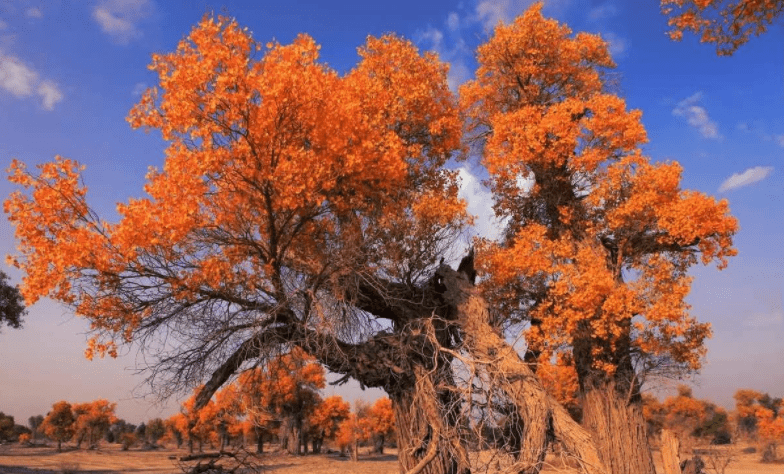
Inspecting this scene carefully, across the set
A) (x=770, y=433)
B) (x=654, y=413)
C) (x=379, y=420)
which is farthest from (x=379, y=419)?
(x=770, y=433)

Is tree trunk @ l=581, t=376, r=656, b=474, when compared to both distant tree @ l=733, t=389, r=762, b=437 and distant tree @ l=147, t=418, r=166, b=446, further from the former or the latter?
distant tree @ l=147, t=418, r=166, b=446

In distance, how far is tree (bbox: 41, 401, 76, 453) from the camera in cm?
6322

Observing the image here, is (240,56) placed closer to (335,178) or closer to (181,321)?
(335,178)

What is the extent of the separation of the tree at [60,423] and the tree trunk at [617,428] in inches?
2588

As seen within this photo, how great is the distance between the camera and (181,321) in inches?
425

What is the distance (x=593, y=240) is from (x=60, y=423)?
222 feet

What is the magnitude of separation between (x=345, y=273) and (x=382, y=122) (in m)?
3.82

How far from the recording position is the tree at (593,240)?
44.5ft

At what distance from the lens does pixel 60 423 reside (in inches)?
2527

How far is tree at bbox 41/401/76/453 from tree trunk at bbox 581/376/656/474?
65734 millimetres

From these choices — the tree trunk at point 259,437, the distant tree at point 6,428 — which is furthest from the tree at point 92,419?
the tree trunk at point 259,437

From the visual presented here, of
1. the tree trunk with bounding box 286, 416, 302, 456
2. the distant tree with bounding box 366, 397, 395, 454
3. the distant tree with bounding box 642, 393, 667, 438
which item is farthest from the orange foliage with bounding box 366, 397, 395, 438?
the distant tree with bounding box 642, 393, 667, 438

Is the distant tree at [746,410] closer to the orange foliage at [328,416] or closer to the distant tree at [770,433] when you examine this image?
the distant tree at [770,433]

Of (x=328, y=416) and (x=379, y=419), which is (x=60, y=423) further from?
(x=379, y=419)
